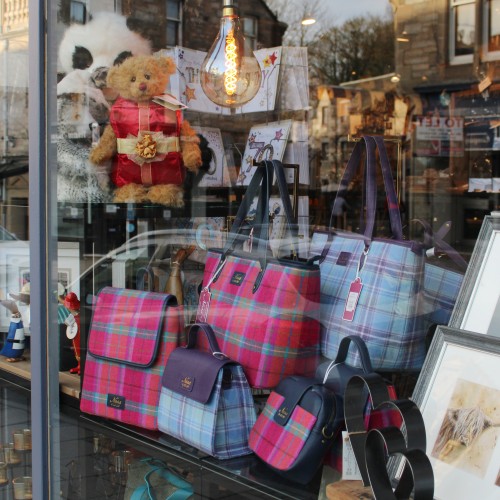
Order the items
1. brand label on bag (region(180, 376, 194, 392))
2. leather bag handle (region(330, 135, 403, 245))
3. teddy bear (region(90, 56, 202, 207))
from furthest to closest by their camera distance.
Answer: teddy bear (region(90, 56, 202, 207)) < brand label on bag (region(180, 376, 194, 392)) < leather bag handle (region(330, 135, 403, 245))

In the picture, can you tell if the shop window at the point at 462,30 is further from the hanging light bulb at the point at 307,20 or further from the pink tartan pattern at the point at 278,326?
the pink tartan pattern at the point at 278,326

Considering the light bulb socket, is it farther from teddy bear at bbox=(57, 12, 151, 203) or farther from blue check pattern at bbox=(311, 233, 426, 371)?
blue check pattern at bbox=(311, 233, 426, 371)

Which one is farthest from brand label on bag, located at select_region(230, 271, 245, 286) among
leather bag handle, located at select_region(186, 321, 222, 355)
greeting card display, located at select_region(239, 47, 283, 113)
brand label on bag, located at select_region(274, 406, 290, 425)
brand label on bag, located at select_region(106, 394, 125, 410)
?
greeting card display, located at select_region(239, 47, 283, 113)

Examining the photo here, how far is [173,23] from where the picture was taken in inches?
111

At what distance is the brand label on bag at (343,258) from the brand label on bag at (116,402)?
75 cm

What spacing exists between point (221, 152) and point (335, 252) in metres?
0.97

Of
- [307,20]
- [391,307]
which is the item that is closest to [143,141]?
[391,307]

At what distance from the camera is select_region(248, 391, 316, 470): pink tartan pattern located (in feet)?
5.33

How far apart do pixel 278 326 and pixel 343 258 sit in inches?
9.0

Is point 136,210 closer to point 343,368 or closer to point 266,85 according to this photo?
point 266,85

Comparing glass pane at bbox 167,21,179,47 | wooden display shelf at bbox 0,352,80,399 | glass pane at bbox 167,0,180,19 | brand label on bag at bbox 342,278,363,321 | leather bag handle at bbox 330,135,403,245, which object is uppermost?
glass pane at bbox 167,0,180,19

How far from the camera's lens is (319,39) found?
5.05m

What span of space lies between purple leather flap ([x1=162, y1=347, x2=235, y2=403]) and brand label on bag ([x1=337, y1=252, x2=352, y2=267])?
357 mm

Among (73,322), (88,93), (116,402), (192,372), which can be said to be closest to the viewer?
(192,372)
